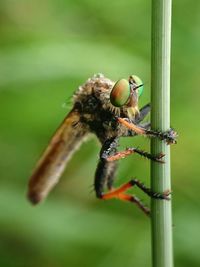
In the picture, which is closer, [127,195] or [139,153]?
[139,153]

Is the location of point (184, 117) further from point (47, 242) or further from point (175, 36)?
point (47, 242)

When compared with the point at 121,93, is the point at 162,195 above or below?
below

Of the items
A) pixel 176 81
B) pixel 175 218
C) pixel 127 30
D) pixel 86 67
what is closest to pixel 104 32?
pixel 127 30

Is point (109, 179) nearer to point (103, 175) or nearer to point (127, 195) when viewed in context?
point (103, 175)

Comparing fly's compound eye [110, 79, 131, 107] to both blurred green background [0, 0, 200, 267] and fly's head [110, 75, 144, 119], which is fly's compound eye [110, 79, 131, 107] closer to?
fly's head [110, 75, 144, 119]

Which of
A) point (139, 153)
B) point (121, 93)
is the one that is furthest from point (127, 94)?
point (139, 153)

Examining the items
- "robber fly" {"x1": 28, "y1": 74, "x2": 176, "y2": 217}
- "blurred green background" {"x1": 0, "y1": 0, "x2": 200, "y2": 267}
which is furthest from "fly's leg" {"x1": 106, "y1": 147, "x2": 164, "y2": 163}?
"blurred green background" {"x1": 0, "y1": 0, "x2": 200, "y2": 267}

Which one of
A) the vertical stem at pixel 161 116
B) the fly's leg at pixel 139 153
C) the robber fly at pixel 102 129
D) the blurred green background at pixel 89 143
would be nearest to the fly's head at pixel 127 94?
the robber fly at pixel 102 129

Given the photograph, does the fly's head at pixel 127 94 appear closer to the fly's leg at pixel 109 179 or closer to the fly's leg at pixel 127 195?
the fly's leg at pixel 109 179
